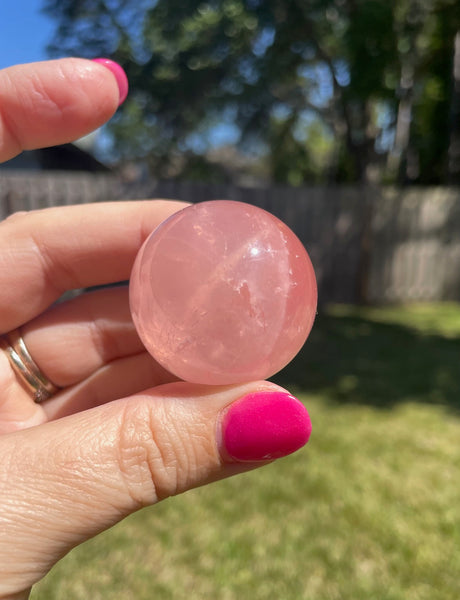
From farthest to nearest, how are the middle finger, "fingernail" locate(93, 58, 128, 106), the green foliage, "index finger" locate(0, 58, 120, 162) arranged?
the green foliage < the middle finger < "fingernail" locate(93, 58, 128, 106) < "index finger" locate(0, 58, 120, 162)

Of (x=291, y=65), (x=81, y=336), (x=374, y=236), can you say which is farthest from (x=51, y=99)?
(x=291, y=65)

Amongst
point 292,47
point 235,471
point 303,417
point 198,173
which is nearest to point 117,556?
point 235,471

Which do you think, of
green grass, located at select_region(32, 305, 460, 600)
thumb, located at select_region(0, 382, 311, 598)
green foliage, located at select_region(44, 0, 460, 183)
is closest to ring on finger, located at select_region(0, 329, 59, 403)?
thumb, located at select_region(0, 382, 311, 598)

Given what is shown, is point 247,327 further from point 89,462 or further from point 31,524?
point 31,524

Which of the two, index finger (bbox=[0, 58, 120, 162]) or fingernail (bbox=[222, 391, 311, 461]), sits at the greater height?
index finger (bbox=[0, 58, 120, 162])

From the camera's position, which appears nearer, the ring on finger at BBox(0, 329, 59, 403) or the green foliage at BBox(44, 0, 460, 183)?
the ring on finger at BBox(0, 329, 59, 403)

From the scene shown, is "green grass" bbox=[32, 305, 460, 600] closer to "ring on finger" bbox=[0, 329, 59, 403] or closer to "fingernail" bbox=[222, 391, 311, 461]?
"ring on finger" bbox=[0, 329, 59, 403]

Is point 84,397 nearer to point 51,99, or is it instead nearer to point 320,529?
point 51,99
